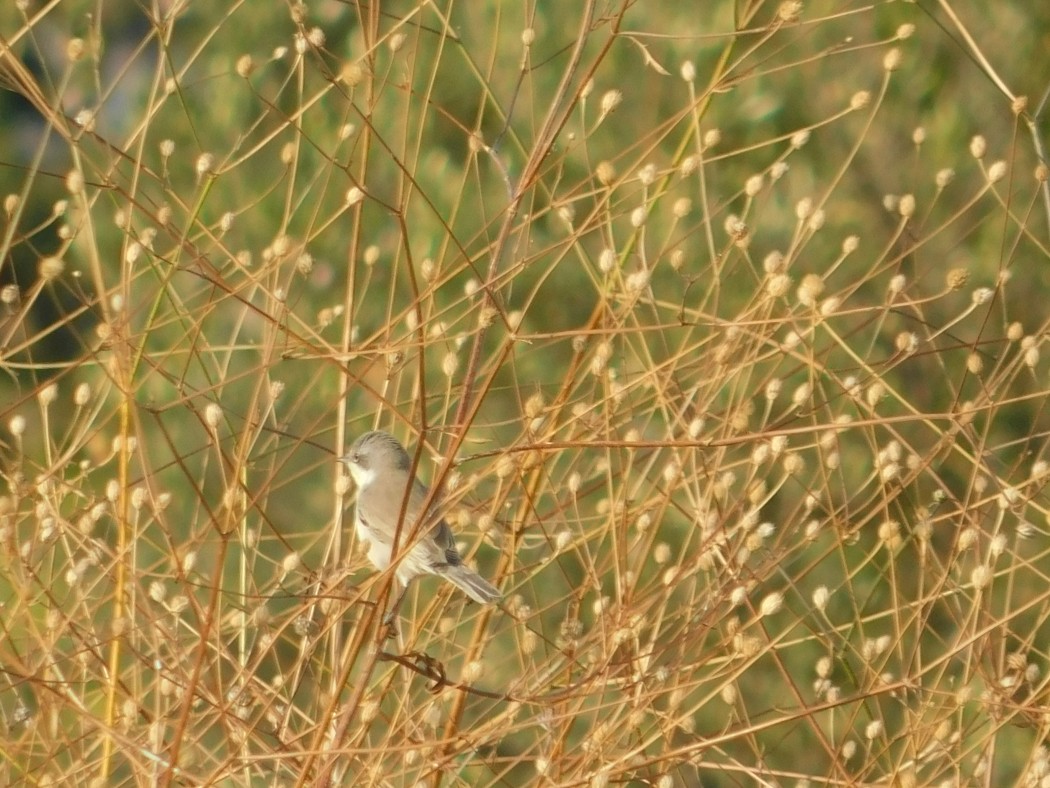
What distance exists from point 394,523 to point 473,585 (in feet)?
3.68

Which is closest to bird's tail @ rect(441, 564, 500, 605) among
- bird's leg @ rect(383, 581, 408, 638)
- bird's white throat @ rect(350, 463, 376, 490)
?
bird's leg @ rect(383, 581, 408, 638)

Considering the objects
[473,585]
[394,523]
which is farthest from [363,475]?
[473,585]

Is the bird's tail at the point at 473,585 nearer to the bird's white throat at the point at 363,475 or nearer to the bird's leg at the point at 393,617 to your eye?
the bird's leg at the point at 393,617

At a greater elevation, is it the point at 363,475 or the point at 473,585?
the point at 473,585

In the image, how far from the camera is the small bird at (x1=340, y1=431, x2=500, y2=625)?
337 centimetres

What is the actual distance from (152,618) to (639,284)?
3.45 feet

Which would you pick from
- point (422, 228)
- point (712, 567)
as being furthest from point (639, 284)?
point (422, 228)

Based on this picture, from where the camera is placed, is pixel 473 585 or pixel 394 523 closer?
pixel 473 585

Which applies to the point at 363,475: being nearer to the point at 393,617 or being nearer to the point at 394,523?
the point at 394,523

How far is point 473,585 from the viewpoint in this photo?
337cm

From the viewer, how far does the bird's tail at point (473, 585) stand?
3.30 metres

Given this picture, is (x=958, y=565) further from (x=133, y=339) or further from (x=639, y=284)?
(x=133, y=339)

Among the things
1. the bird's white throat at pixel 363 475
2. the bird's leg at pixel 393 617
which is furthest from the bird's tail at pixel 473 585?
the bird's white throat at pixel 363 475

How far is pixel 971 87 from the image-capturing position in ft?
22.5
